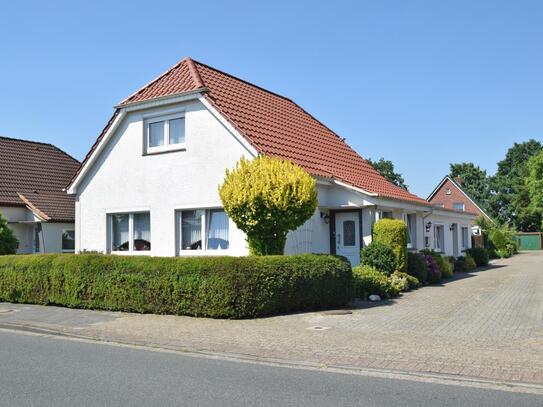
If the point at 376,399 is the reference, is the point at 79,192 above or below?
above

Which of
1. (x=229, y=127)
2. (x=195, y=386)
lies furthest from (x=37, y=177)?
(x=195, y=386)

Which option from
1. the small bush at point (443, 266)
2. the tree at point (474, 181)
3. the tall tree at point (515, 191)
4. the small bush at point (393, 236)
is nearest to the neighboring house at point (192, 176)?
the small bush at point (393, 236)

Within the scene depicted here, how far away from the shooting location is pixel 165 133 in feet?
61.6

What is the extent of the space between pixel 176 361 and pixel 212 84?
39.4 ft

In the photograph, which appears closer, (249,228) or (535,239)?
(249,228)

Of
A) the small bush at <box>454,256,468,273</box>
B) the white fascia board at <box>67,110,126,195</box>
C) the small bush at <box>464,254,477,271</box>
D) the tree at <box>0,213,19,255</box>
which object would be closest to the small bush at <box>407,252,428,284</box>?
the small bush at <box>454,256,468,273</box>

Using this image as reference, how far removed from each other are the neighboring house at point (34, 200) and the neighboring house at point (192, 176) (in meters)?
7.15

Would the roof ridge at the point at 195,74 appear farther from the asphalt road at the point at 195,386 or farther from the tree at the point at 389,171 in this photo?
the tree at the point at 389,171

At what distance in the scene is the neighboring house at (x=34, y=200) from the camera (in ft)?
88.7

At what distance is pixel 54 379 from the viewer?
752cm

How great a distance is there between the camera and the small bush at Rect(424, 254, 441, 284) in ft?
66.0

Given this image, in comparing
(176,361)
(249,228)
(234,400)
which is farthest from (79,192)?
(234,400)

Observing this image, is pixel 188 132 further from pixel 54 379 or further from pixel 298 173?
pixel 54 379

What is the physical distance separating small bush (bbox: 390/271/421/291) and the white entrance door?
68.0 inches
